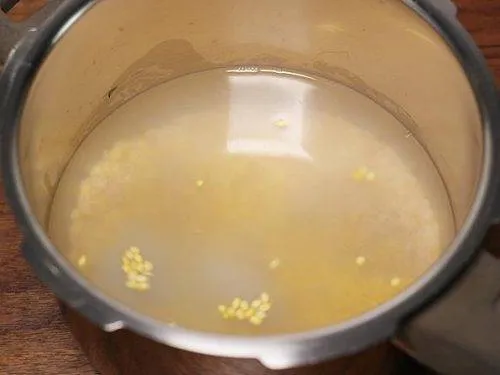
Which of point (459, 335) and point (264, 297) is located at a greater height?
point (459, 335)

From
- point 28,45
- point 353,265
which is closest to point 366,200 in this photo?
point 353,265

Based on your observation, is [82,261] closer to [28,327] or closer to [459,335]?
[28,327]

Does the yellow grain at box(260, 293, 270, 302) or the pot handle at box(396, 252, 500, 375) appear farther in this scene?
the yellow grain at box(260, 293, 270, 302)

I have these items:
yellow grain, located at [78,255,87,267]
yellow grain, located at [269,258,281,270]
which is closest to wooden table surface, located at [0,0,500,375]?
yellow grain, located at [78,255,87,267]

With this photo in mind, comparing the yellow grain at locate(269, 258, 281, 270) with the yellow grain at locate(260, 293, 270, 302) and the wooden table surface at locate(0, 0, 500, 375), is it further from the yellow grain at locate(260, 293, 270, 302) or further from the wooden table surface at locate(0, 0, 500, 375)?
the wooden table surface at locate(0, 0, 500, 375)

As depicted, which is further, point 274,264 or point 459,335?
point 274,264

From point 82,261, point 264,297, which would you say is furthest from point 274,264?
point 82,261

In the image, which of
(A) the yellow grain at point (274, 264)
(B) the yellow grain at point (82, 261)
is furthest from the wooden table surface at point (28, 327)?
(A) the yellow grain at point (274, 264)

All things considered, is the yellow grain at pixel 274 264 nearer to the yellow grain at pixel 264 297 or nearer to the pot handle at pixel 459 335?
the yellow grain at pixel 264 297

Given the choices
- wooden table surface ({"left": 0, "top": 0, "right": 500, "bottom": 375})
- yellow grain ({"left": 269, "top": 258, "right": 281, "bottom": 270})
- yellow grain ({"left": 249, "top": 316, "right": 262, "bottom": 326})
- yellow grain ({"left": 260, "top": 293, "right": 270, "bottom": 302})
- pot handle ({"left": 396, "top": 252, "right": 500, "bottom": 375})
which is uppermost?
pot handle ({"left": 396, "top": 252, "right": 500, "bottom": 375})
